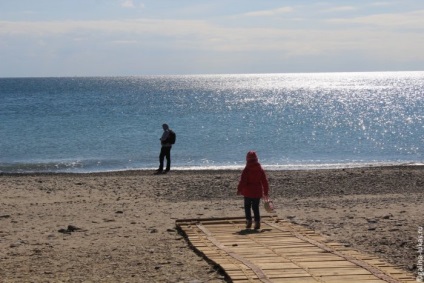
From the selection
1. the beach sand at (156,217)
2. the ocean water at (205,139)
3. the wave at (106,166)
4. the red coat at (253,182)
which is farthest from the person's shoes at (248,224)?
the ocean water at (205,139)

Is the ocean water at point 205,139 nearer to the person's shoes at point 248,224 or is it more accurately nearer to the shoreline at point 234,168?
the shoreline at point 234,168

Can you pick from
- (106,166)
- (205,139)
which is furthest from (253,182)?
(205,139)

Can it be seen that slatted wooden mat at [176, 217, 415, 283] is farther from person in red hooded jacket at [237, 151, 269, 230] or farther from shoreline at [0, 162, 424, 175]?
shoreline at [0, 162, 424, 175]

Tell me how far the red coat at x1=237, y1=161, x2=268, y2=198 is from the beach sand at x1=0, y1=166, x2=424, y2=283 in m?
1.20

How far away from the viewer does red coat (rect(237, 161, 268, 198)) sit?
13.0 metres

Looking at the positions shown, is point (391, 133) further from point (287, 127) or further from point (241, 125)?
point (241, 125)

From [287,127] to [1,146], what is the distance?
25365mm

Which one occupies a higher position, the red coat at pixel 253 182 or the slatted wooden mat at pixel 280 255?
the red coat at pixel 253 182

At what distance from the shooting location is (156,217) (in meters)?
15.3

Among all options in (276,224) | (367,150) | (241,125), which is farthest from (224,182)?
(241,125)

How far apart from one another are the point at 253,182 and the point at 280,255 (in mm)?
2724

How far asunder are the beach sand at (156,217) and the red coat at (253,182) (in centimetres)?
120

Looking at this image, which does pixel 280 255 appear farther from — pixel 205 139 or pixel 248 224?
pixel 205 139

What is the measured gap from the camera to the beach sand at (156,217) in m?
10.6
